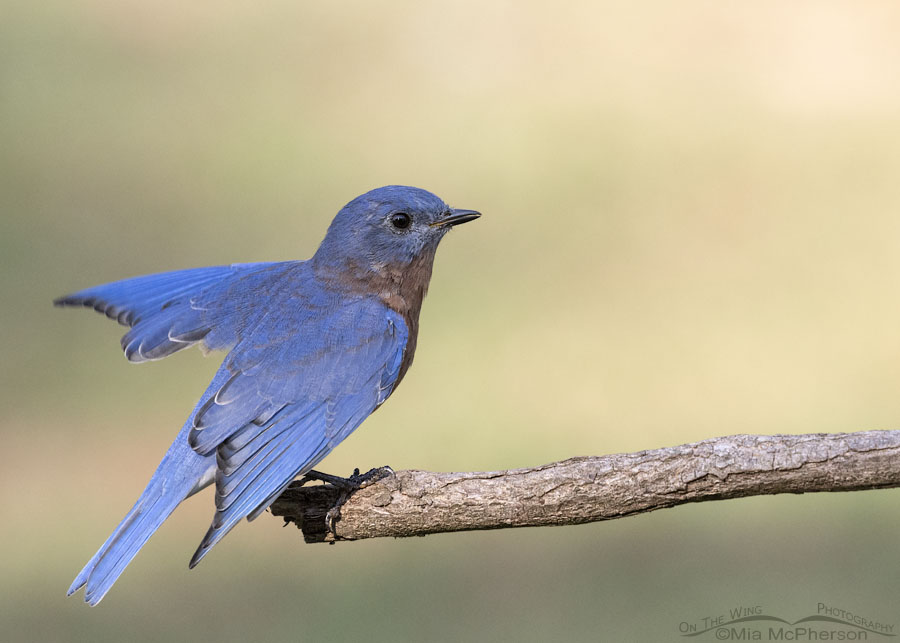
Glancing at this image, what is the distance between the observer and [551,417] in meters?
8.92

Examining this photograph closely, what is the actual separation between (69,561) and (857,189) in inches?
345

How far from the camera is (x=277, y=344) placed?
16.2ft

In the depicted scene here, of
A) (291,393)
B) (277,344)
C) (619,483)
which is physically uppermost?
(277,344)

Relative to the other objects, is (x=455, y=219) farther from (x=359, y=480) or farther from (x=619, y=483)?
(x=619, y=483)

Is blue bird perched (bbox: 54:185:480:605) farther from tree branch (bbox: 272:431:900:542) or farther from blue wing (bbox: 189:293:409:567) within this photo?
tree branch (bbox: 272:431:900:542)

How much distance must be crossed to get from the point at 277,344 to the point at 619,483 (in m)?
1.63

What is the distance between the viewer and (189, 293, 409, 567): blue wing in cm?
445

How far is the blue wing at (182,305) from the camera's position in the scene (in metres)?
5.17

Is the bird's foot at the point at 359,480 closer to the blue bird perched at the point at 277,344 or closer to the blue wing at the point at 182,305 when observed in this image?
the blue bird perched at the point at 277,344

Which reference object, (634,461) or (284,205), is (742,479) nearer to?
(634,461)

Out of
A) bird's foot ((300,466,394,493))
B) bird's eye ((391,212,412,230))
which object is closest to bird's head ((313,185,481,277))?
bird's eye ((391,212,412,230))

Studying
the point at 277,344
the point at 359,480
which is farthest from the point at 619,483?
the point at 277,344

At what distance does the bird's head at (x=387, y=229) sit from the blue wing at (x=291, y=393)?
0.61ft

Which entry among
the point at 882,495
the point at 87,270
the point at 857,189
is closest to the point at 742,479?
the point at 882,495
